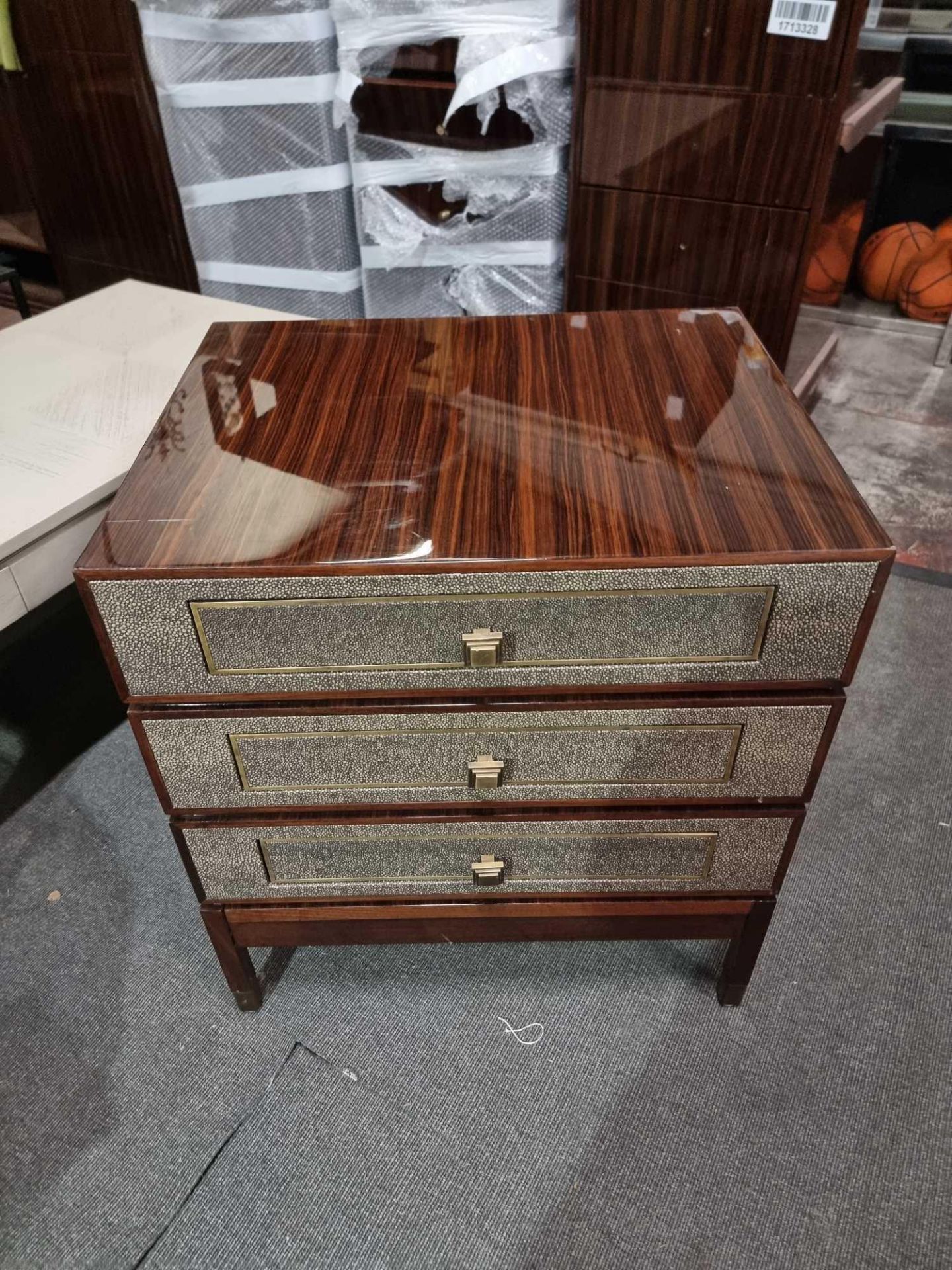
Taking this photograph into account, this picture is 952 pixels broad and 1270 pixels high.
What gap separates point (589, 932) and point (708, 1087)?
0.21 m

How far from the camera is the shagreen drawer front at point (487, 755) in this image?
71 centimetres

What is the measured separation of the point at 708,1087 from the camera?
0.90 m

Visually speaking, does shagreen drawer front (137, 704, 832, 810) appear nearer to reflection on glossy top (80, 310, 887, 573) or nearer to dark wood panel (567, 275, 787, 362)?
reflection on glossy top (80, 310, 887, 573)

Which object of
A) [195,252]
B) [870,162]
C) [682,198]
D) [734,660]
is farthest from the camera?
[870,162]

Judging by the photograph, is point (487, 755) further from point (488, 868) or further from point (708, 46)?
point (708, 46)

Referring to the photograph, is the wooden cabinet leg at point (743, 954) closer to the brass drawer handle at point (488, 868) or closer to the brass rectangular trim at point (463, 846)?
the brass rectangular trim at point (463, 846)

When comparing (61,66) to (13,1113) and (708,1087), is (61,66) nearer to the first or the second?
(13,1113)

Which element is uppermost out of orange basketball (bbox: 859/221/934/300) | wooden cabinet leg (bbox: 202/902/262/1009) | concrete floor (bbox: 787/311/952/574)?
orange basketball (bbox: 859/221/934/300)

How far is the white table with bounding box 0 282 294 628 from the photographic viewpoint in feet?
3.03

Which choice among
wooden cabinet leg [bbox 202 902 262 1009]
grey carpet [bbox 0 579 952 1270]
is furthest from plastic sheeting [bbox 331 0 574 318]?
wooden cabinet leg [bbox 202 902 262 1009]

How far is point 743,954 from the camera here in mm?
897

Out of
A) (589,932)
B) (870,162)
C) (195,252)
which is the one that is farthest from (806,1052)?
(870,162)

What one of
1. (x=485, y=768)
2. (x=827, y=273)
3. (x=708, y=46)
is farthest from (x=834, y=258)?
(x=485, y=768)

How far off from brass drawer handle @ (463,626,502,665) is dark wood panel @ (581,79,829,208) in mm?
1131
